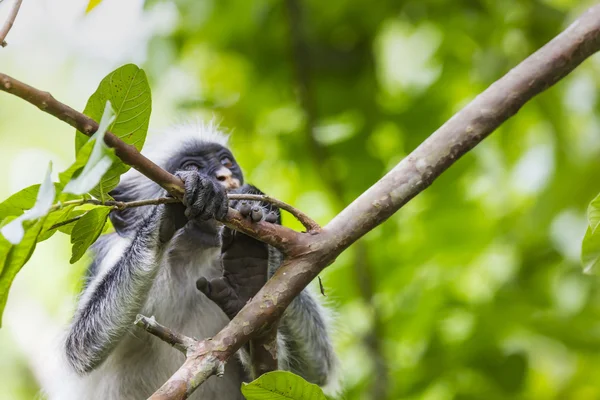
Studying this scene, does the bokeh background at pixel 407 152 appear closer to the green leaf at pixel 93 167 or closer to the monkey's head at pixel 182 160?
the monkey's head at pixel 182 160

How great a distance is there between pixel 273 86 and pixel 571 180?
2241mm

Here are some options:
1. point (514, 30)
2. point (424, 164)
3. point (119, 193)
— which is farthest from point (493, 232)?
point (424, 164)

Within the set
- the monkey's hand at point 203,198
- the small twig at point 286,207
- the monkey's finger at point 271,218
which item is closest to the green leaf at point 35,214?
the small twig at point 286,207

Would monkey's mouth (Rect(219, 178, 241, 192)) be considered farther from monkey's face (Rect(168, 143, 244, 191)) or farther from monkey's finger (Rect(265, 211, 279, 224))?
monkey's finger (Rect(265, 211, 279, 224))

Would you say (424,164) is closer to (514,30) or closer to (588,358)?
(514,30)

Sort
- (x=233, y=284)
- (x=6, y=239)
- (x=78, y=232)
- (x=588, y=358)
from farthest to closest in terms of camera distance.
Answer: (x=588, y=358)
(x=233, y=284)
(x=78, y=232)
(x=6, y=239)

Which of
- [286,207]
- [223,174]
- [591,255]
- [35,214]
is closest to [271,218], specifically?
[286,207]

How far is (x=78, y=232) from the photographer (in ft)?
6.93

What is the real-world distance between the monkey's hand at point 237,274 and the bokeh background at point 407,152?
1.91 meters

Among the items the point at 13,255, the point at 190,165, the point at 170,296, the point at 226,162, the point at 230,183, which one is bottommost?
the point at 13,255

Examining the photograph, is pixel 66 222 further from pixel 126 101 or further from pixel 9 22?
pixel 9 22

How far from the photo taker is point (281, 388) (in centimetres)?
206

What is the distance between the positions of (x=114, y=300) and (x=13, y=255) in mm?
2024

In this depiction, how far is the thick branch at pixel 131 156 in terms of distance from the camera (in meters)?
1.82
